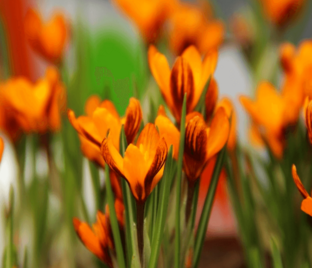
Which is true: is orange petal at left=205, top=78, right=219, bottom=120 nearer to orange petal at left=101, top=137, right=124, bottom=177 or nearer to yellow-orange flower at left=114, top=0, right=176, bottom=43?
orange petal at left=101, top=137, right=124, bottom=177

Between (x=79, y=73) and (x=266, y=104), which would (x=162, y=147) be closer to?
(x=266, y=104)

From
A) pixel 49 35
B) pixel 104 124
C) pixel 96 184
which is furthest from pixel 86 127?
pixel 49 35

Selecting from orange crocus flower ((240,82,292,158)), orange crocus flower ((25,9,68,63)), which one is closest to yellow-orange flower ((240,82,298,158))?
orange crocus flower ((240,82,292,158))

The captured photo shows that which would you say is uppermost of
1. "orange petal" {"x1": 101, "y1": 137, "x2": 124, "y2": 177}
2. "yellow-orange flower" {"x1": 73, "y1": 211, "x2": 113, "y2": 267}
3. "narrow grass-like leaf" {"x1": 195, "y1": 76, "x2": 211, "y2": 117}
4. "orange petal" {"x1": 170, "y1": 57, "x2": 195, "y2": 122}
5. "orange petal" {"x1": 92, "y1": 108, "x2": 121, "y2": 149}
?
"orange petal" {"x1": 170, "y1": 57, "x2": 195, "y2": 122}

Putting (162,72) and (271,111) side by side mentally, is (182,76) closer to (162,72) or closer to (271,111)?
(162,72)

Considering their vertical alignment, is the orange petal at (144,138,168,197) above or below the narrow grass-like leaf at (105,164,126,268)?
above

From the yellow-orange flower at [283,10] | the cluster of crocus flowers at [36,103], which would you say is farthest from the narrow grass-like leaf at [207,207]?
the yellow-orange flower at [283,10]

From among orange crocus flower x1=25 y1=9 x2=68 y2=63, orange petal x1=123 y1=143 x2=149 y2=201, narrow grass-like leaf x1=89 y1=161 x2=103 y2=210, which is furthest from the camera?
orange crocus flower x1=25 y1=9 x2=68 y2=63
